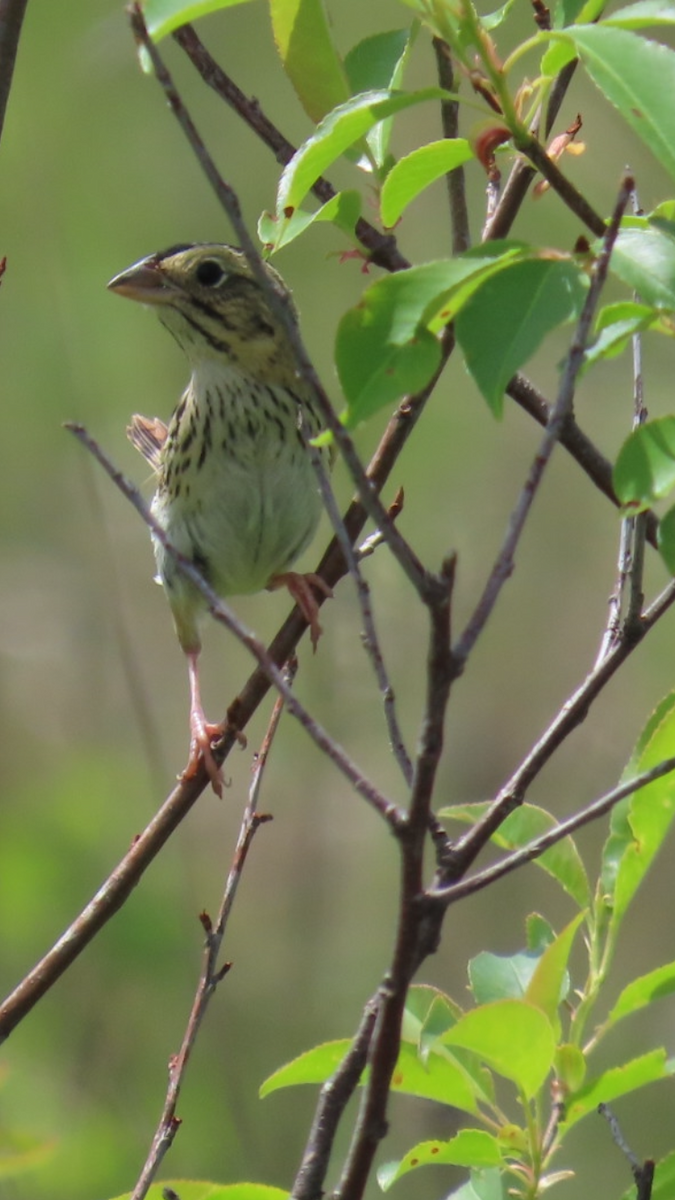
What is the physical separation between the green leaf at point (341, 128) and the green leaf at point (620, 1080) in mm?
965

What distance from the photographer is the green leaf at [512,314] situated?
57.4 inches

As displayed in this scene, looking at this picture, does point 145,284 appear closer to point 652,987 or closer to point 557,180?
point 557,180

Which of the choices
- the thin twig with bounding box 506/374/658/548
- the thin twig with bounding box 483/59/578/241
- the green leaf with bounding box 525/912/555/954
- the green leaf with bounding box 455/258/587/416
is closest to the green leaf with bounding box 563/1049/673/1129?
the green leaf with bounding box 525/912/555/954

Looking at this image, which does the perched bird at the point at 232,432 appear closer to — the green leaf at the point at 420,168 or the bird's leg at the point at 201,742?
the bird's leg at the point at 201,742

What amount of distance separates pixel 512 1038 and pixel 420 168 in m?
0.89

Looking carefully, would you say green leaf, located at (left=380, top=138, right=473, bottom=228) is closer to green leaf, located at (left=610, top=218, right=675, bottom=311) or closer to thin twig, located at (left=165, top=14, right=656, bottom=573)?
green leaf, located at (left=610, top=218, right=675, bottom=311)

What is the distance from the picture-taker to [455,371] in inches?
297

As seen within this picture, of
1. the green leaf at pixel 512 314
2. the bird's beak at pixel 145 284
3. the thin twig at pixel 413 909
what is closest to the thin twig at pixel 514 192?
the green leaf at pixel 512 314

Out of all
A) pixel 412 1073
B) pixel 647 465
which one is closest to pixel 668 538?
pixel 647 465

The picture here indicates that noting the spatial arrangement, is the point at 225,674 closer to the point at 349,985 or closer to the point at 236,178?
the point at 349,985

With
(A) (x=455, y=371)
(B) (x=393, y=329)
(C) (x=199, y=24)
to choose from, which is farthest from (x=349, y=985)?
(B) (x=393, y=329)

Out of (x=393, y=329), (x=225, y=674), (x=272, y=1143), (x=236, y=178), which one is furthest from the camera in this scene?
(x=236, y=178)

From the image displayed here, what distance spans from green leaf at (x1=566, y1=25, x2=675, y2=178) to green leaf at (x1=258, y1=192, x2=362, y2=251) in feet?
1.68

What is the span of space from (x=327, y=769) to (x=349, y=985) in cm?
90
